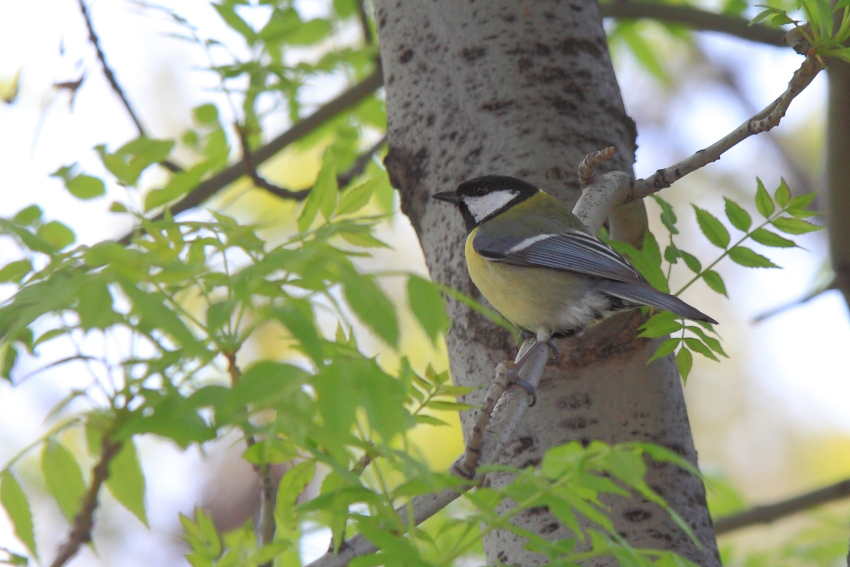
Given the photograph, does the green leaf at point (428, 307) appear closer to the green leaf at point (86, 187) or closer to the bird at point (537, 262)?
the bird at point (537, 262)

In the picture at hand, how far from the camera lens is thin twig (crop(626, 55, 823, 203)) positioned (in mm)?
1527

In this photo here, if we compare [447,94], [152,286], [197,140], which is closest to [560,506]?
[152,286]

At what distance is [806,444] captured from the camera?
28.0 feet

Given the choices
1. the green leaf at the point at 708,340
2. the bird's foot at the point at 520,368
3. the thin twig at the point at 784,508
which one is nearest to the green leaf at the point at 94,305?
the bird's foot at the point at 520,368

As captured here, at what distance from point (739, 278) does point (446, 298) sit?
24.4 ft

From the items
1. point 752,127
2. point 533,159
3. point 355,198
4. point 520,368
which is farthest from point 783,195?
point 355,198

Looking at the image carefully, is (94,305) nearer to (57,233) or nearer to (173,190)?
(173,190)

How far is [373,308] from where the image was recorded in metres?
0.93

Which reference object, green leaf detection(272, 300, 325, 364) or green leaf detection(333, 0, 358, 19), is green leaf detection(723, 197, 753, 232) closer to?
green leaf detection(272, 300, 325, 364)

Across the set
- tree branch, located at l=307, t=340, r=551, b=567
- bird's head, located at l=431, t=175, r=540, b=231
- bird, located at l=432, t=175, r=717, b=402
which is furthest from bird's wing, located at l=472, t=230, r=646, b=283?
tree branch, located at l=307, t=340, r=551, b=567

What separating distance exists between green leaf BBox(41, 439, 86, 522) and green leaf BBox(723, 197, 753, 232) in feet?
4.87

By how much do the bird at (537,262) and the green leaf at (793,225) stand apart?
1.21ft

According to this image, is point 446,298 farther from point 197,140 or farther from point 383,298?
point 197,140

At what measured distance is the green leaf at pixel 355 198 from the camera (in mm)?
1580
